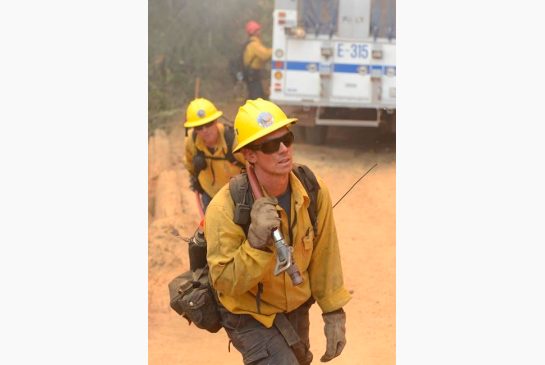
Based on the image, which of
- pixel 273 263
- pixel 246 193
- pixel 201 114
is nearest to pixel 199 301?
pixel 273 263

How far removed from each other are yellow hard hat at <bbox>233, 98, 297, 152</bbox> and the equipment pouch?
73 centimetres

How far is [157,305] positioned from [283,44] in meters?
3.91

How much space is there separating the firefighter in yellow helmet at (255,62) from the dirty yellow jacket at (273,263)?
20.6ft

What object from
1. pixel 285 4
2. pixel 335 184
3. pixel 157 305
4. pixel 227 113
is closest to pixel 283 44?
pixel 285 4

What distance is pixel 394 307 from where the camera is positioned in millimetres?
6309

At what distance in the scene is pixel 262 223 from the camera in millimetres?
4051

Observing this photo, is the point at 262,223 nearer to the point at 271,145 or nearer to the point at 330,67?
the point at 271,145

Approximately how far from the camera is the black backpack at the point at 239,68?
1054 centimetres

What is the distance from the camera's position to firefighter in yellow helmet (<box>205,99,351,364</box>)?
13.6 ft

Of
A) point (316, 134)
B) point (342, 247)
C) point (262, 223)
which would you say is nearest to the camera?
point (262, 223)

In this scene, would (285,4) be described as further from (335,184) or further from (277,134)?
(277,134)

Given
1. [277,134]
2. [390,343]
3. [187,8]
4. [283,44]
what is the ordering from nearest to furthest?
[277,134] → [390,343] → [187,8] → [283,44]

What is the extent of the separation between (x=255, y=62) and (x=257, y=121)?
6.63m

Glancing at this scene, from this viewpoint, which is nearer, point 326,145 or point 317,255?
point 317,255
